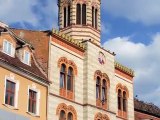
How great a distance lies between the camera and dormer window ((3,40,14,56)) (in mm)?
32250

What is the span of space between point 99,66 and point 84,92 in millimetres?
3705

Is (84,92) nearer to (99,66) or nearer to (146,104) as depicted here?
(99,66)

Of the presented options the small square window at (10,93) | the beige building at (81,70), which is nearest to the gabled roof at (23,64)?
the beige building at (81,70)

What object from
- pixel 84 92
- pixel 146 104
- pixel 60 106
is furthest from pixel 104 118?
pixel 146 104

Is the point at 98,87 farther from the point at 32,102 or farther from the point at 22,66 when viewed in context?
the point at 22,66

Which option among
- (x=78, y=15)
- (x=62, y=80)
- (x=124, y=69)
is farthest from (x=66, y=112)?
(x=78, y=15)

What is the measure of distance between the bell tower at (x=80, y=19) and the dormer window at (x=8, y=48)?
12.3 m

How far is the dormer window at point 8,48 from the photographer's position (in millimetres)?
32250

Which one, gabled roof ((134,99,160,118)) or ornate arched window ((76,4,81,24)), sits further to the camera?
gabled roof ((134,99,160,118))

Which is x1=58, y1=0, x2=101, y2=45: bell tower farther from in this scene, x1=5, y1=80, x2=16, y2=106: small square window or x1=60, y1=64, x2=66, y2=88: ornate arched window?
x1=5, y1=80, x2=16, y2=106: small square window

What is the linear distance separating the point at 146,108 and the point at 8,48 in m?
→ 26.3

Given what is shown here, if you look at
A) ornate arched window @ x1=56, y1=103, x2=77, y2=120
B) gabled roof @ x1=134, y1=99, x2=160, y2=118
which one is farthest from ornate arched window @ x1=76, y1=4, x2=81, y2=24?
gabled roof @ x1=134, y1=99, x2=160, y2=118

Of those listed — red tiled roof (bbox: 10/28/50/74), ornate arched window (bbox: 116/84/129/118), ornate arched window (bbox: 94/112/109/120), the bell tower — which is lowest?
ornate arched window (bbox: 94/112/109/120)

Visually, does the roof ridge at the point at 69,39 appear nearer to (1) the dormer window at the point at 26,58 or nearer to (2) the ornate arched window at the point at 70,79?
(2) the ornate arched window at the point at 70,79
